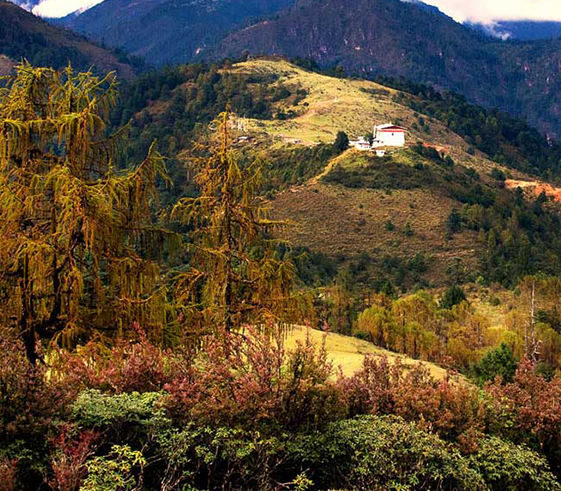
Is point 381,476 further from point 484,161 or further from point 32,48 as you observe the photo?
point 32,48

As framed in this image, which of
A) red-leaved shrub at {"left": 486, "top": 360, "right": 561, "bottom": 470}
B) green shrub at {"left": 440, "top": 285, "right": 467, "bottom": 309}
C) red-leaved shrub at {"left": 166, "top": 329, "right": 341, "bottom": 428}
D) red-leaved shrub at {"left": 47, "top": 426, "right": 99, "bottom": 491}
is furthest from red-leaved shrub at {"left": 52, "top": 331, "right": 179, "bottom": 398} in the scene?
green shrub at {"left": 440, "top": 285, "right": 467, "bottom": 309}

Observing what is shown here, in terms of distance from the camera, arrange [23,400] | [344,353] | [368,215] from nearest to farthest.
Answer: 1. [23,400]
2. [344,353]
3. [368,215]

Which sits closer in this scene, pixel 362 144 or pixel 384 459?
pixel 384 459

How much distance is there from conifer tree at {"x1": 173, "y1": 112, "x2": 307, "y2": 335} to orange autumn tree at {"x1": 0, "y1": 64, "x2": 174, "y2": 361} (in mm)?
1102

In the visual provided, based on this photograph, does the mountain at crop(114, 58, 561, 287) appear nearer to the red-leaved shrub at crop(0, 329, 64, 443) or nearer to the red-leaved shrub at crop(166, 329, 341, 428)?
the red-leaved shrub at crop(166, 329, 341, 428)

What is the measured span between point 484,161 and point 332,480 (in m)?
110

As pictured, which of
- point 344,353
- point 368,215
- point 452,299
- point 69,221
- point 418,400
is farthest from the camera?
point 368,215

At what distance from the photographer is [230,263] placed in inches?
417

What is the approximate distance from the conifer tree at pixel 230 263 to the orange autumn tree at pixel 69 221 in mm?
1102

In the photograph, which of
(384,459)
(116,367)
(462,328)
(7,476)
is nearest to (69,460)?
(7,476)

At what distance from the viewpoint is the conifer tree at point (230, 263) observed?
10.1 m

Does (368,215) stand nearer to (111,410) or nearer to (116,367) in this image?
(116,367)

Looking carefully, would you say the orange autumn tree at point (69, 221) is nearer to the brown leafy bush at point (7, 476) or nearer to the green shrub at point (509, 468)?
the brown leafy bush at point (7, 476)

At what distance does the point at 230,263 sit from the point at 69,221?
2.95 metres
